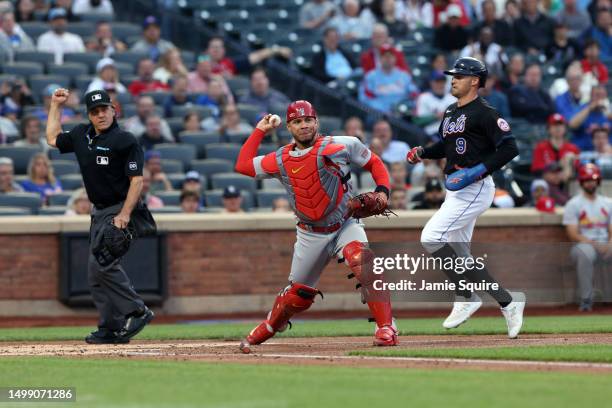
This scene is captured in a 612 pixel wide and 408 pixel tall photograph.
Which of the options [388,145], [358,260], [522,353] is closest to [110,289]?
[358,260]

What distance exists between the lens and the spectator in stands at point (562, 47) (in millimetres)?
21797

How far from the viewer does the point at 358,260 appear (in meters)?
9.76

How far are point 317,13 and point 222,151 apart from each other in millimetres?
5251

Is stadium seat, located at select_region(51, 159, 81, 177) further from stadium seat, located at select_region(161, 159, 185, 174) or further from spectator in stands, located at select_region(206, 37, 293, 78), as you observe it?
spectator in stands, located at select_region(206, 37, 293, 78)

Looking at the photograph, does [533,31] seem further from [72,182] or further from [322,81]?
[72,182]

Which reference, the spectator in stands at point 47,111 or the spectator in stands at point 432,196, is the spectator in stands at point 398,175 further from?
the spectator in stands at point 47,111

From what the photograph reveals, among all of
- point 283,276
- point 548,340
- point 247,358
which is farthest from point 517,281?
point 283,276

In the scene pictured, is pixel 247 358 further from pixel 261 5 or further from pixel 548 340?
pixel 261 5

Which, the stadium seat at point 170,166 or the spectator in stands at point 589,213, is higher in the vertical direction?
the stadium seat at point 170,166

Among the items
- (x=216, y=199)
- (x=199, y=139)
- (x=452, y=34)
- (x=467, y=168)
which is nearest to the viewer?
(x=467, y=168)

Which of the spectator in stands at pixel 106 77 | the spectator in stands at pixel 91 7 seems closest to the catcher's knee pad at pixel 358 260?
the spectator in stands at pixel 106 77

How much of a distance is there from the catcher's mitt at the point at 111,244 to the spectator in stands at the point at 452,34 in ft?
38.4

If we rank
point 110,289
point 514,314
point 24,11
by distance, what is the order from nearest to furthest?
point 514,314 → point 110,289 → point 24,11

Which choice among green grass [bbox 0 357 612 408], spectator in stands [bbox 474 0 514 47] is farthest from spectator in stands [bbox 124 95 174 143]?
green grass [bbox 0 357 612 408]
